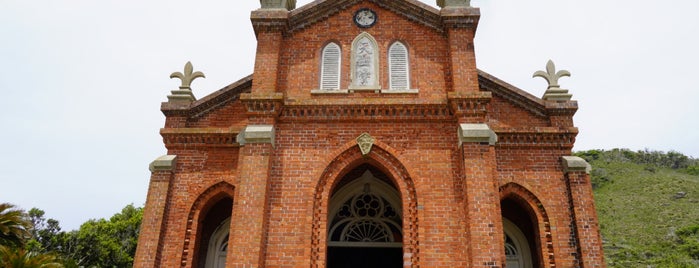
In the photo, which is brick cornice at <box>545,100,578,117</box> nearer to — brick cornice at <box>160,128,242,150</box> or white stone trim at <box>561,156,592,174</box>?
white stone trim at <box>561,156,592,174</box>

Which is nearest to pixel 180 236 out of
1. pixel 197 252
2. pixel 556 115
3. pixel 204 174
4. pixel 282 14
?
pixel 197 252

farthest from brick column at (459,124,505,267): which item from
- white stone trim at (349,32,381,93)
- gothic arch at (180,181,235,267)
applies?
gothic arch at (180,181,235,267)

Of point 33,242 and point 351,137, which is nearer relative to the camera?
point 351,137

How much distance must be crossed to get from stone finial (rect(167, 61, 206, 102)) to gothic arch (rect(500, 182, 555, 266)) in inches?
360

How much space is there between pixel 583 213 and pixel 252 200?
26.7ft

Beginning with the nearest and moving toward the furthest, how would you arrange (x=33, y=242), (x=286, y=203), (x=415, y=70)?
1. (x=286, y=203)
2. (x=415, y=70)
3. (x=33, y=242)

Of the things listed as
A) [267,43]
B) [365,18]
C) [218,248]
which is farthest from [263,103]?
[218,248]

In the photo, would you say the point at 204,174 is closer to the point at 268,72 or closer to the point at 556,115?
the point at 268,72

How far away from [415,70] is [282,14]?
3.80 m

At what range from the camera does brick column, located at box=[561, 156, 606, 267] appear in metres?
11.7

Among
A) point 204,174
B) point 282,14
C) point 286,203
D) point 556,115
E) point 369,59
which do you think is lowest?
point 286,203

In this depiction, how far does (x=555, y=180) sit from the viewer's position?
41.9ft

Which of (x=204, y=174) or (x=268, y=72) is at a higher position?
(x=268, y=72)

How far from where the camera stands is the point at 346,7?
44.7ft
